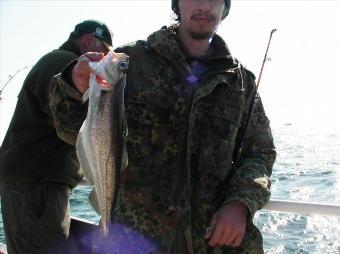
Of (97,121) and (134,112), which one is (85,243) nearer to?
(134,112)

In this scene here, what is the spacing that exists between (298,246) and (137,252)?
918cm

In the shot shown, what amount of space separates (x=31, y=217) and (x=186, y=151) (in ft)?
7.72

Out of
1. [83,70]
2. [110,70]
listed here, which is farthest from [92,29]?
[110,70]

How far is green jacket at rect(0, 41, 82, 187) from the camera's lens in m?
4.73

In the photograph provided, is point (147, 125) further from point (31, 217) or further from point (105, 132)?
point (31, 217)

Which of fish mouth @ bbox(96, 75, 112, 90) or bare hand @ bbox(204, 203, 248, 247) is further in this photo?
bare hand @ bbox(204, 203, 248, 247)

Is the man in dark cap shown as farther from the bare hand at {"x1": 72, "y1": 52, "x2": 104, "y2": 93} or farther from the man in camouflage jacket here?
the bare hand at {"x1": 72, "y1": 52, "x2": 104, "y2": 93}

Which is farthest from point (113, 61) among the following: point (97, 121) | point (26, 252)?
point (26, 252)

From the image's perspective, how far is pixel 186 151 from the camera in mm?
3143

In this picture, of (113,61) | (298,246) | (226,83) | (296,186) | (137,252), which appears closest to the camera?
(113,61)

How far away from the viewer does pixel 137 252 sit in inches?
Answer: 120

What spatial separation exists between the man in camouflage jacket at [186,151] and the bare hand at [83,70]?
165 millimetres

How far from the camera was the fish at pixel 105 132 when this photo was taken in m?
2.49

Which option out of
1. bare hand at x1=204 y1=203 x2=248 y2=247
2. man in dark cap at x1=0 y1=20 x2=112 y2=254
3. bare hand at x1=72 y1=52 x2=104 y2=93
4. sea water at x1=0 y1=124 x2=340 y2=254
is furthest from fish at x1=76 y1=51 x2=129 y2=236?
sea water at x1=0 y1=124 x2=340 y2=254
